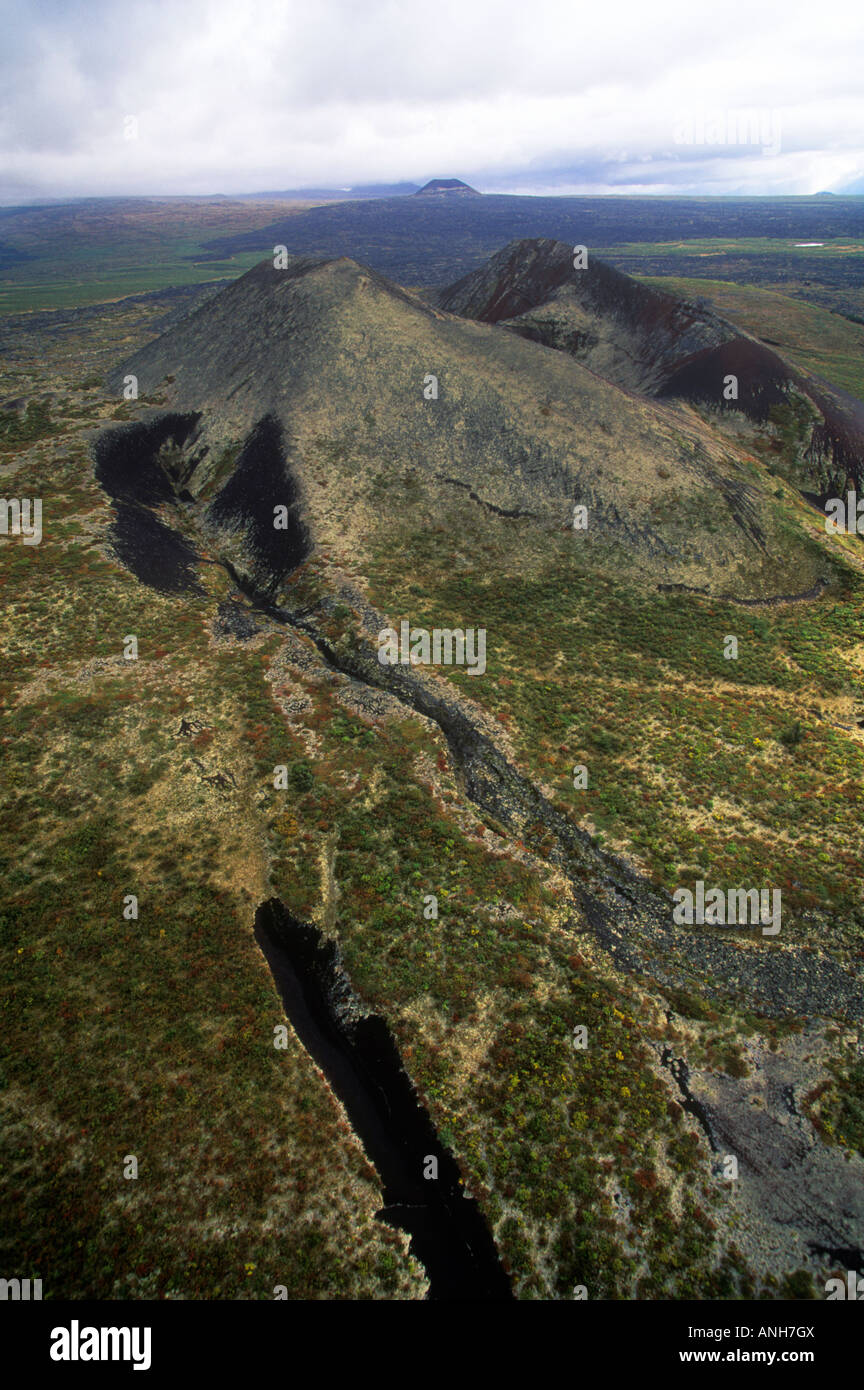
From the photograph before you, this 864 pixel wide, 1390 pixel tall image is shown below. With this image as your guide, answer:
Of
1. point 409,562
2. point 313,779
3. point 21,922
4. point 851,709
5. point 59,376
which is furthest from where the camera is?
point 59,376

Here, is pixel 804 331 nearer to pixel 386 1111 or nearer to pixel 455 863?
pixel 455 863

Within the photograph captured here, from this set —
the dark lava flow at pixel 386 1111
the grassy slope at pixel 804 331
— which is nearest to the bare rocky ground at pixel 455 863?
the dark lava flow at pixel 386 1111

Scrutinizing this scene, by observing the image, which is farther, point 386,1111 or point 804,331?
point 804,331

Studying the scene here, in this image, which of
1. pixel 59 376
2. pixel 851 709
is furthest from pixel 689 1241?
pixel 59 376

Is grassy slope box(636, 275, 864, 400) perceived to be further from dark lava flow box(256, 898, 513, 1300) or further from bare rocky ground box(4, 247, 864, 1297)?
dark lava flow box(256, 898, 513, 1300)

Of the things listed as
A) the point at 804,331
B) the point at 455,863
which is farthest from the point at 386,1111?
the point at 804,331

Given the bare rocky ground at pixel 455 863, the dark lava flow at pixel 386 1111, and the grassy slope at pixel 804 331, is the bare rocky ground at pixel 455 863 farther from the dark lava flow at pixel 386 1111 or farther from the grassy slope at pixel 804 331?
the grassy slope at pixel 804 331

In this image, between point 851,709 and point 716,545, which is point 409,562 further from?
point 851,709
